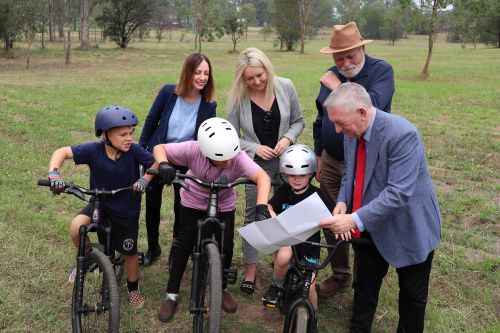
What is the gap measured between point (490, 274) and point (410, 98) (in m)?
13.9

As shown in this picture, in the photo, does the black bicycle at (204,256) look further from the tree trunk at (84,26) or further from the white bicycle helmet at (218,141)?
the tree trunk at (84,26)

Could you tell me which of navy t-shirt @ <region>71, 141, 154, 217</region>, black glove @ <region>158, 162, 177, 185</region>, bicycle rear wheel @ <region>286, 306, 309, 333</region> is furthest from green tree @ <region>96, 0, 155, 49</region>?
bicycle rear wheel @ <region>286, 306, 309, 333</region>

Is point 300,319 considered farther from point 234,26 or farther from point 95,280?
point 234,26

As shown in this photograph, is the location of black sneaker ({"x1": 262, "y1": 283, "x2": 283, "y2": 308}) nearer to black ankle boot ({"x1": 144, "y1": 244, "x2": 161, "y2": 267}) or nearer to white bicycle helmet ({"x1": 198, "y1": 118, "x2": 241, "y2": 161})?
white bicycle helmet ({"x1": 198, "y1": 118, "x2": 241, "y2": 161})

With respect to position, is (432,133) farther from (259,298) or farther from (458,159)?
(259,298)

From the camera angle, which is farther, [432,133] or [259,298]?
[432,133]

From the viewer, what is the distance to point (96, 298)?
4.10m

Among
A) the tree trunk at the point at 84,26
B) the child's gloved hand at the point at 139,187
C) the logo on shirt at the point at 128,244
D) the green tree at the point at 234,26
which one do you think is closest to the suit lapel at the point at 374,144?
the child's gloved hand at the point at 139,187

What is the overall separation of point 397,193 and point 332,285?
6.72 ft

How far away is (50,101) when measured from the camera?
649 inches

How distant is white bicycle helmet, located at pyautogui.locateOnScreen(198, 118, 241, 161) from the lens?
3676 millimetres

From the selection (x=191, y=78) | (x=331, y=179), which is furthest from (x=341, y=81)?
(x=191, y=78)

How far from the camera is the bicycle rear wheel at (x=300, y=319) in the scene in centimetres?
329

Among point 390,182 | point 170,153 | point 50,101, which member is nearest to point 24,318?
point 170,153
